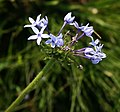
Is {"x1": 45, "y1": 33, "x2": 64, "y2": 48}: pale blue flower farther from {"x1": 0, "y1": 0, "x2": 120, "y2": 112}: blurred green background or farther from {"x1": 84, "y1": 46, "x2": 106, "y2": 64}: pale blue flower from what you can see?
{"x1": 0, "y1": 0, "x2": 120, "y2": 112}: blurred green background

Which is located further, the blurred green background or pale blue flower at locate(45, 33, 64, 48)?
the blurred green background

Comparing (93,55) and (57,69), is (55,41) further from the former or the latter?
(57,69)

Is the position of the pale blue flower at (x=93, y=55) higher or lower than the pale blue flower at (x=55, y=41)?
lower

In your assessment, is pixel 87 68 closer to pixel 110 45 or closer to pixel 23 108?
pixel 110 45

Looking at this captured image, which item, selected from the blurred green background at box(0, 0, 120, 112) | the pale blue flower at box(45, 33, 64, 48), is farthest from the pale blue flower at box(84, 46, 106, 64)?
the blurred green background at box(0, 0, 120, 112)

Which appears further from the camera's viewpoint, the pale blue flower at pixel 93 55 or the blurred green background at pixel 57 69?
the blurred green background at pixel 57 69

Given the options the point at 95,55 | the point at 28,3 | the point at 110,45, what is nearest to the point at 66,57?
the point at 95,55

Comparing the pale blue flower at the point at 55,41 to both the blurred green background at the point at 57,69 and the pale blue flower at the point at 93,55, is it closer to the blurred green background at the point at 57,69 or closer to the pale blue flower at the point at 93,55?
the pale blue flower at the point at 93,55

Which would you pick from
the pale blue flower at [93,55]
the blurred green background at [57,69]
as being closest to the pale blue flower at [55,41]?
the pale blue flower at [93,55]

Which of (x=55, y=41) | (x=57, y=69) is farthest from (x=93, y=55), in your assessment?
(x=57, y=69)
